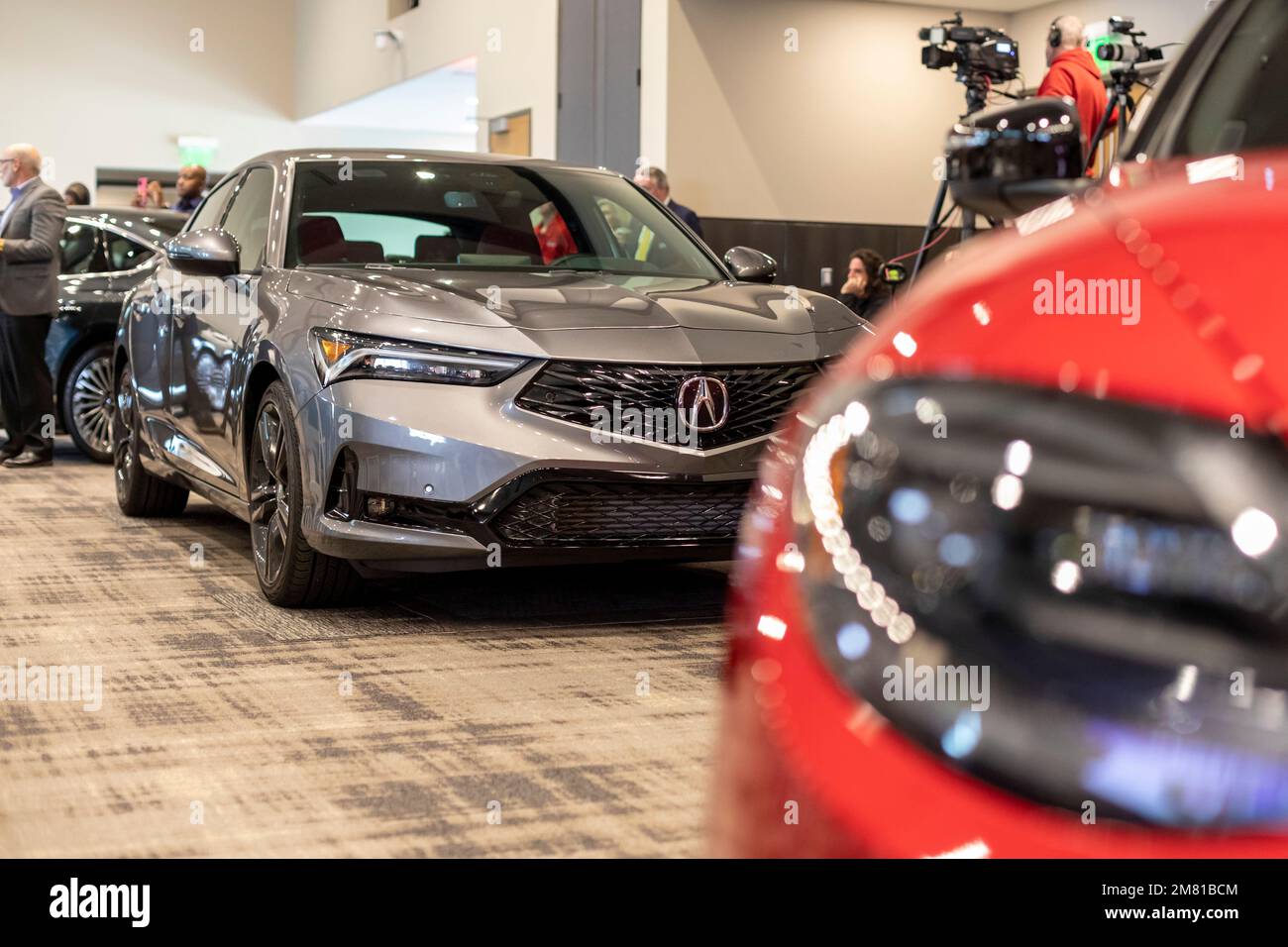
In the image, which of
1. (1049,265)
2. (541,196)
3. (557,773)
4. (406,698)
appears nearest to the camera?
(1049,265)

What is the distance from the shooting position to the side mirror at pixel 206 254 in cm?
530

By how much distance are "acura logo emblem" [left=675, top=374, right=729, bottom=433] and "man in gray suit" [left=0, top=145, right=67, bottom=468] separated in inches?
244

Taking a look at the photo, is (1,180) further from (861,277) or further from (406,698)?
(406,698)

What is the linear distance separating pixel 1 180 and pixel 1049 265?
1006cm

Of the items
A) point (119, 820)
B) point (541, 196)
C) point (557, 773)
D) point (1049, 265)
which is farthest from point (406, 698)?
point (1049, 265)

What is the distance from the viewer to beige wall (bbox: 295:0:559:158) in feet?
48.9

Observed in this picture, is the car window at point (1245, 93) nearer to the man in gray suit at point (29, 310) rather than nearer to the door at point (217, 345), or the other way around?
the door at point (217, 345)

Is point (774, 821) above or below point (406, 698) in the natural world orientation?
above

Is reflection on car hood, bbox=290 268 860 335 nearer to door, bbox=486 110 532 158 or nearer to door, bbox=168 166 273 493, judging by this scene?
door, bbox=168 166 273 493

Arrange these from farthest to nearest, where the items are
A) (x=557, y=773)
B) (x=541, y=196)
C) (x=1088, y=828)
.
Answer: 1. (x=541, y=196)
2. (x=557, y=773)
3. (x=1088, y=828)

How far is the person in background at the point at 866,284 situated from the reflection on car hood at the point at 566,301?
5176 mm

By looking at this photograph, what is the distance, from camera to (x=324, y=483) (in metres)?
4.48

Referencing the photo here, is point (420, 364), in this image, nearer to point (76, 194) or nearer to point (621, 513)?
point (621, 513)

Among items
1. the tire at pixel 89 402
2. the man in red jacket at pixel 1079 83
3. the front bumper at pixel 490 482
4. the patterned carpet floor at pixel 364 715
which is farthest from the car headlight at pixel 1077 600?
the tire at pixel 89 402
